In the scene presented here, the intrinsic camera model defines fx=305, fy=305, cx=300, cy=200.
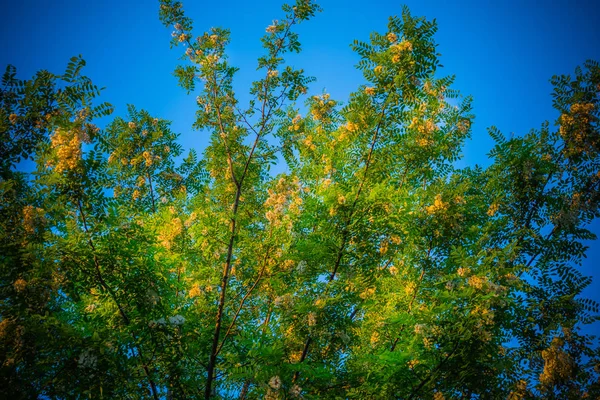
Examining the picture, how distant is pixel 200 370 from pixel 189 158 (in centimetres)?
704

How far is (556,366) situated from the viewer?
16.1 feet

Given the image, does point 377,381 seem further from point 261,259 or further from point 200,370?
point 200,370

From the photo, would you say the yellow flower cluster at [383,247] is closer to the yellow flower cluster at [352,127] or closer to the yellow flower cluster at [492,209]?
the yellow flower cluster at [352,127]

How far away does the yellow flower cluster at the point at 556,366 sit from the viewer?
15.8 feet

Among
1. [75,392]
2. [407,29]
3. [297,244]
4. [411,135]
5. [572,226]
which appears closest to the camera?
[75,392]

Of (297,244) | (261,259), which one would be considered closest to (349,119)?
(297,244)

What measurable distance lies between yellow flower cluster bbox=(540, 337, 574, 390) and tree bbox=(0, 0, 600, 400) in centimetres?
3

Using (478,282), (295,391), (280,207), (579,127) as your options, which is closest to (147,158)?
(280,207)

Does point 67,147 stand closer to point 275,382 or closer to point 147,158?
point 275,382

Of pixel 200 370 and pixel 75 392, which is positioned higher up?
pixel 200 370

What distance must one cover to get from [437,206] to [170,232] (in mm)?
5879

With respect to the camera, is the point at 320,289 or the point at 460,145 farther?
the point at 460,145

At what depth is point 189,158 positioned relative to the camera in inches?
421

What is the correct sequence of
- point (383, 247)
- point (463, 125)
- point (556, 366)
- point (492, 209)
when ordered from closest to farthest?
1. point (556, 366)
2. point (383, 247)
3. point (492, 209)
4. point (463, 125)
